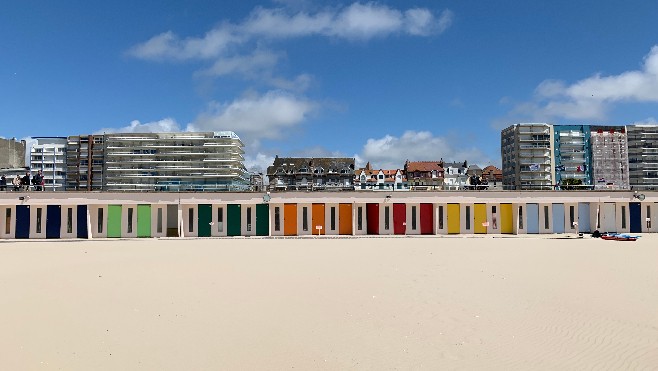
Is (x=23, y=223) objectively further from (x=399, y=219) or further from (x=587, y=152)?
(x=587, y=152)

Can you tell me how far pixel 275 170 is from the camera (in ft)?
339

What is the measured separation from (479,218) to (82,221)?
26706 millimetres

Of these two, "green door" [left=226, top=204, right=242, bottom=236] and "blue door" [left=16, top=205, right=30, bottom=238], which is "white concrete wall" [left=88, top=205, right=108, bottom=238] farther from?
"green door" [left=226, top=204, right=242, bottom=236]

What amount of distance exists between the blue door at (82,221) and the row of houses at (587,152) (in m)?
106

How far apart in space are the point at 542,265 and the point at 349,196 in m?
16.4

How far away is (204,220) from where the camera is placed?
31.9 metres

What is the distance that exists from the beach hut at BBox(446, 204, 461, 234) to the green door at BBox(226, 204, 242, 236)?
14.2m

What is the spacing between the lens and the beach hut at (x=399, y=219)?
32438mm

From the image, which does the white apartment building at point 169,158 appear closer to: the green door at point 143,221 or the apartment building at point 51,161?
the apartment building at point 51,161

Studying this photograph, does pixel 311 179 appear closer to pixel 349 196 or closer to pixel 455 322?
pixel 349 196

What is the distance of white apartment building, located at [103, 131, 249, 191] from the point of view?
109 meters

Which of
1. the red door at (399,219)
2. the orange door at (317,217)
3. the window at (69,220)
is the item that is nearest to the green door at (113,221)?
the window at (69,220)

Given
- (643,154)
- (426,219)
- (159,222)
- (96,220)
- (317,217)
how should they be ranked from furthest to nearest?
(643,154)
(426,219)
(317,217)
(159,222)
(96,220)

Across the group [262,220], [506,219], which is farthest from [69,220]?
[506,219]
